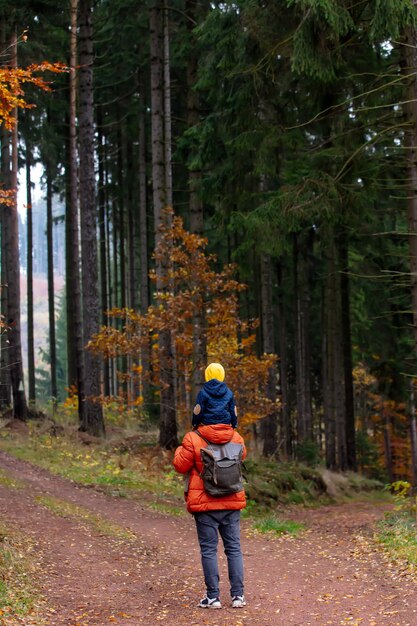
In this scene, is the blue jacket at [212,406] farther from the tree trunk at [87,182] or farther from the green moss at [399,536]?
the tree trunk at [87,182]

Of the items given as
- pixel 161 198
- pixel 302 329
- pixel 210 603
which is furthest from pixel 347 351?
pixel 210 603

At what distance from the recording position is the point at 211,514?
690 centimetres

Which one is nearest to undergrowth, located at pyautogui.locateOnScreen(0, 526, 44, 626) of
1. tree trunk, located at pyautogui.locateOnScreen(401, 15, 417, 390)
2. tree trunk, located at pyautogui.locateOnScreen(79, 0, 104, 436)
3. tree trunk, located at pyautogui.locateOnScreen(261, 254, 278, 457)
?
tree trunk, located at pyautogui.locateOnScreen(401, 15, 417, 390)

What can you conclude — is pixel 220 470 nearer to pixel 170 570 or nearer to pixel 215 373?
pixel 215 373

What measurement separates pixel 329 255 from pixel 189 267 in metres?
5.35

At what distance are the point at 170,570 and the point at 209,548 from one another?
7.17ft

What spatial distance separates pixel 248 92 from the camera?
49.6 ft

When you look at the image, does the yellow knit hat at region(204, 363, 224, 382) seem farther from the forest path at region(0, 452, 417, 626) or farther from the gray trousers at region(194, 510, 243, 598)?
the forest path at region(0, 452, 417, 626)

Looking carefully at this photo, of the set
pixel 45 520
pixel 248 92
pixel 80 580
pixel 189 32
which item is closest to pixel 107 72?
pixel 189 32

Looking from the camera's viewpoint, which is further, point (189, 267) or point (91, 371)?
point (91, 371)

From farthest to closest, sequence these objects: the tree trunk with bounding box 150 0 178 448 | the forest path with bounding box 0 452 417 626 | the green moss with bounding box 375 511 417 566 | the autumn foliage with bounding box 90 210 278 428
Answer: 1. the tree trunk with bounding box 150 0 178 448
2. the autumn foliage with bounding box 90 210 278 428
3. the green moss with bounding box 375 511 417 566
4. the forest path with bounding box 0 452 417 626

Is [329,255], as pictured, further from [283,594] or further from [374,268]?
[283,594]

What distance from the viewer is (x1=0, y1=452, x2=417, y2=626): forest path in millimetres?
6746

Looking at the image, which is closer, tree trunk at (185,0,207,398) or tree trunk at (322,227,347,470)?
tree trunk at (185,0,207,398)
